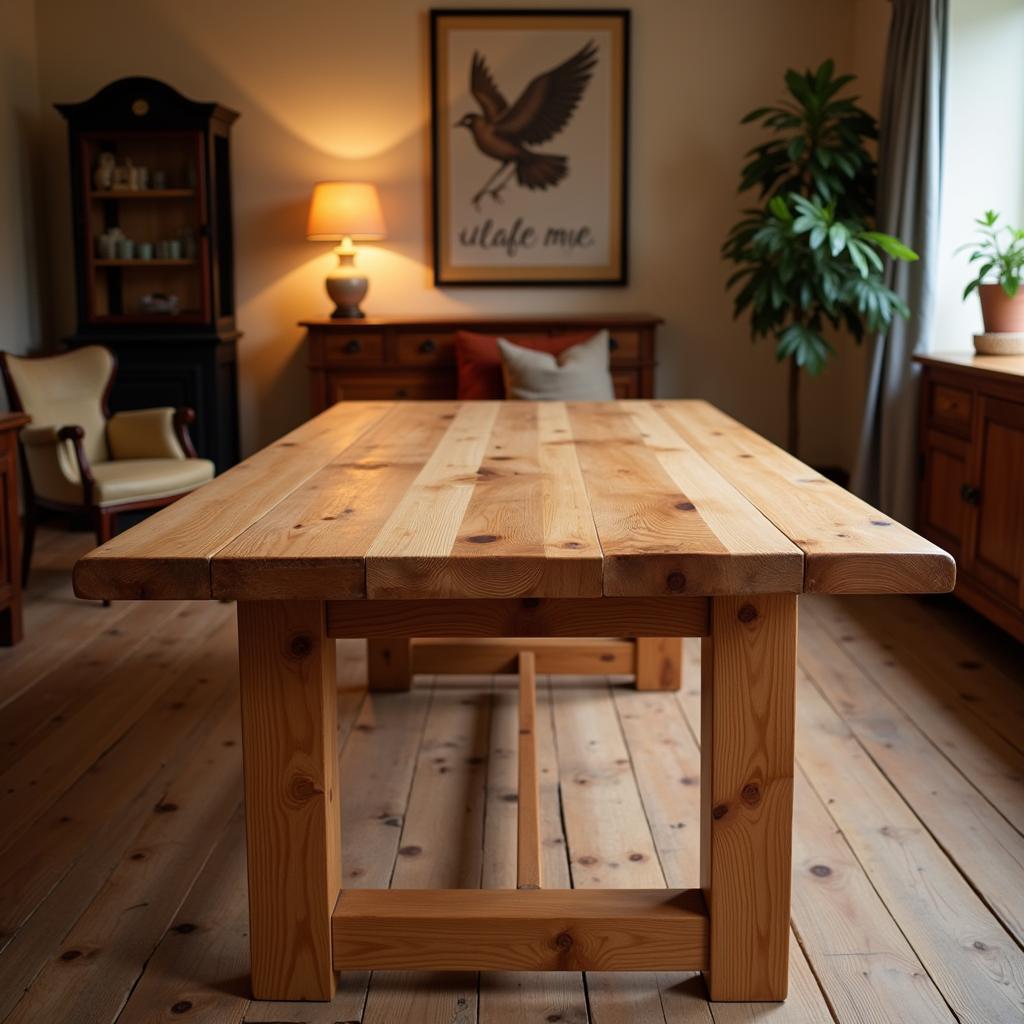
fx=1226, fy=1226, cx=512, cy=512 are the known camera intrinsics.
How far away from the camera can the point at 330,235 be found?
523 cm

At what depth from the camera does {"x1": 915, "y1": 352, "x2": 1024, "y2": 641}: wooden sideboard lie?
3.30 metres

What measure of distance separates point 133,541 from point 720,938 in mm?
993

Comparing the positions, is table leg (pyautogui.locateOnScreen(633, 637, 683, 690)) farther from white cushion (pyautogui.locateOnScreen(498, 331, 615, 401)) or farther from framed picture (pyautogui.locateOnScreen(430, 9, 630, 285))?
framed picture (pyautogui.locateOnScreen(430, 9, 630, 285))

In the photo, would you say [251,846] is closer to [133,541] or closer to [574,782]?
[133,541]

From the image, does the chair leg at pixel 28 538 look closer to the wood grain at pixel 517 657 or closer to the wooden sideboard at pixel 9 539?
the wooden sideboard at pixel 9 539

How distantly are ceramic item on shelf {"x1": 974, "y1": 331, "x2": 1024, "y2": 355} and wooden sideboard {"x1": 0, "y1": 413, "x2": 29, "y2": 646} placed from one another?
2.95 metres

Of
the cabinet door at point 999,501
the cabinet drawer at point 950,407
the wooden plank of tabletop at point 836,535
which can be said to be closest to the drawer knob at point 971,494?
the cabinet door at point 999,501

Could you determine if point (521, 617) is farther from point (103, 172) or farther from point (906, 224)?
point (103, 172)

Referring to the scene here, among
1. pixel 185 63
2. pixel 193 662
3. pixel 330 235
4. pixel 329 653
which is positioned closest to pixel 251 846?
pixel 329 653

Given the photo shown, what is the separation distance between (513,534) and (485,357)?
3.45m

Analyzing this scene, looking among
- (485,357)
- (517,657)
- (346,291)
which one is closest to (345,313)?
(346,291)

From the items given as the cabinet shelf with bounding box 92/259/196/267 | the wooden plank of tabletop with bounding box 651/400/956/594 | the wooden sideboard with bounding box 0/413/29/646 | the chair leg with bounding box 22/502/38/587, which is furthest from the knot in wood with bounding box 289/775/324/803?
the cabinet shelf with bounding box 92/259/196/267

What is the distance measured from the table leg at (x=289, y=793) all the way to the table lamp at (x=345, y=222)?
3746 mm

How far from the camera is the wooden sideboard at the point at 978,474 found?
3299 mm
